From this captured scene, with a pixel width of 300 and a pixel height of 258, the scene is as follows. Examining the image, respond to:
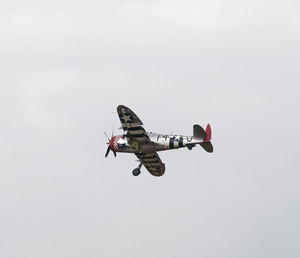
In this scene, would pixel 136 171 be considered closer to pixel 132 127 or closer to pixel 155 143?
pixel 155 143

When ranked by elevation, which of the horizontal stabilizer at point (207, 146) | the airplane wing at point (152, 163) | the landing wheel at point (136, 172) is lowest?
the horizontal stabilizer at point (207, 146)

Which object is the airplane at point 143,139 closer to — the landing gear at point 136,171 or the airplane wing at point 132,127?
the airplane wing at point 132,127

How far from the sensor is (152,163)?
356 ft

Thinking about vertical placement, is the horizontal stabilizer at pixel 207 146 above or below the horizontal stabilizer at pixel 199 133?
below

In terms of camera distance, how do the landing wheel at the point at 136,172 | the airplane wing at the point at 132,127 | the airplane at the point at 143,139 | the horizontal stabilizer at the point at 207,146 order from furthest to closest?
the landing wheel at the point at 136,172 < the horizontal stabilizer at the point at 207,146 < the airplane at the point at 143,139 < the airplane wing at the point at 132,127

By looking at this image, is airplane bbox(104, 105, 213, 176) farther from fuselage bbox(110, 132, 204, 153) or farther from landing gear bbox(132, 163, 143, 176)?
landing gear bbox(132, 163, 143, 176)

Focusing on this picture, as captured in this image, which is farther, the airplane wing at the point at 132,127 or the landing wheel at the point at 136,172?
the landing wheel at the point at 136,172

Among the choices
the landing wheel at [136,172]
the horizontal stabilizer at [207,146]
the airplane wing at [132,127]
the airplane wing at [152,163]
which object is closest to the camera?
the airplane wing at [132,127]

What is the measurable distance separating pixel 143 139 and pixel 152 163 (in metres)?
4.86

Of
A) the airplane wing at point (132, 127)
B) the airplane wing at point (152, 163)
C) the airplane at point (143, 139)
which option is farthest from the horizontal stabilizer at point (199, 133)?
the airplane wing at point (152, 163)

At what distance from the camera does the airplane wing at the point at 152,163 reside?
10738cm

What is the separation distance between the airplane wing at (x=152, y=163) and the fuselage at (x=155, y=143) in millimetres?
2024

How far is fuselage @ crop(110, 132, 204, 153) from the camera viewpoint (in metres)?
104

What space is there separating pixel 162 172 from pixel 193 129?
743 cm
